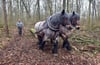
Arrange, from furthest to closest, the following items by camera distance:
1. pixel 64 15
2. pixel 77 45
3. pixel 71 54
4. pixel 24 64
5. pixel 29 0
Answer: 1. pixel 29 0
2. pixel 77 45
3. pixel 71 54
4. pixel 64 15
5. pixel 24 64

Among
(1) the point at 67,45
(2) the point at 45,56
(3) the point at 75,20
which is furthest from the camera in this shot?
(1) the point at 67,45

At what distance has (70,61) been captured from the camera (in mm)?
7801

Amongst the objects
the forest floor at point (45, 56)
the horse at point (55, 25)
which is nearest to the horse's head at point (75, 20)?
the horse at point (55, 25)

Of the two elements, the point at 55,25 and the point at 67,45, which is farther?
the point at 67,45

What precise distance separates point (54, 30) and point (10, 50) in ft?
7.88

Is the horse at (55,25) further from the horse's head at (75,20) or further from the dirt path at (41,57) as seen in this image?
the dirt path at (41,57)

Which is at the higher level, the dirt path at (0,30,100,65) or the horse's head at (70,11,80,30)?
the horse's head at (70,11,80,30)

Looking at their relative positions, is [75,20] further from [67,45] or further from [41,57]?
[41,57]

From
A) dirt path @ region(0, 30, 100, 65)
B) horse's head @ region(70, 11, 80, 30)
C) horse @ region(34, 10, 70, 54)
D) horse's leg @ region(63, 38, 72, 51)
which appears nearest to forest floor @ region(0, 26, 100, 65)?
dirt path @ region(0, 30, 100, 65)

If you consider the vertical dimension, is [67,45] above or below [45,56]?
→ above

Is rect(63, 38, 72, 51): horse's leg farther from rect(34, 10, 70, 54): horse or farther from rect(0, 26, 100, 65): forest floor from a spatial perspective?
rect(34, 10, 70, 54): horse

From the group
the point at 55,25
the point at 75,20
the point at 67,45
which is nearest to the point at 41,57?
the point at 55,25

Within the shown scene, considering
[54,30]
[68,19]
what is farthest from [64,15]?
[54,30]

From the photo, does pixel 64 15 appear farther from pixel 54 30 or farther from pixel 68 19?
pixel 54 30
